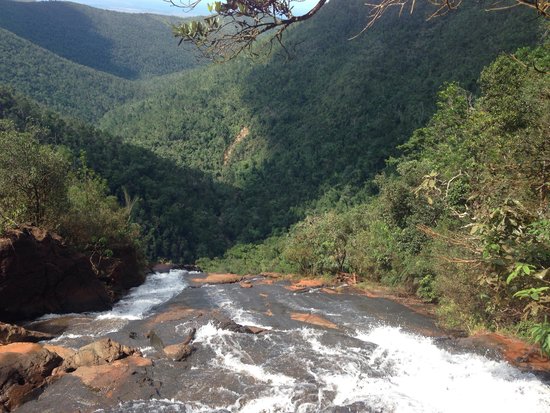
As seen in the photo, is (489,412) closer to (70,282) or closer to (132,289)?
(70,282)

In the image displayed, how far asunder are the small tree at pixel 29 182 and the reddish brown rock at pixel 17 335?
5.07 m

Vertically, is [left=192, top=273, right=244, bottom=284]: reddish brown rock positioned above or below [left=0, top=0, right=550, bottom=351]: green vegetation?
below

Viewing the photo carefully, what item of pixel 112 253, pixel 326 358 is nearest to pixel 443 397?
pixel 326 358

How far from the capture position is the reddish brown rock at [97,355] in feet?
34.0

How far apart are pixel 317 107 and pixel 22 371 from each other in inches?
3226

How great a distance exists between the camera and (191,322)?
14383mm

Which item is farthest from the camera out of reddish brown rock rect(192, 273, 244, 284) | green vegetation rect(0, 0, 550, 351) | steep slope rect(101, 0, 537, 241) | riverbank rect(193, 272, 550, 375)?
steep slope rect(101, 0, 537, 241)

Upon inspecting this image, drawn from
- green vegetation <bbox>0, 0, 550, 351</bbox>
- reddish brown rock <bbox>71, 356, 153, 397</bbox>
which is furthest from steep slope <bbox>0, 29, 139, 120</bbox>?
reddish brown rock <bbox>71, 356, 153, 397</bbox>

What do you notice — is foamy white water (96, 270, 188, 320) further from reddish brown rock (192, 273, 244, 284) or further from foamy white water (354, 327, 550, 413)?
foamy white water (354, 327, 550, 413)

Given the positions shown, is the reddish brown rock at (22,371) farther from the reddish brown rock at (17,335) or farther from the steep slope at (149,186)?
the steep slope at (149,186)

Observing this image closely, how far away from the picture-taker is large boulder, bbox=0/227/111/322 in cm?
1511

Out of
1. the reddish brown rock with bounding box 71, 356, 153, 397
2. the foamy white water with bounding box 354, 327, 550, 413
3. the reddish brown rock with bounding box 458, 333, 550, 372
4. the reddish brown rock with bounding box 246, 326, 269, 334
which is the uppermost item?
the reddish brown rock with bounding box 71, 356, 153, 397

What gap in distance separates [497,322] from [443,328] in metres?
1.92

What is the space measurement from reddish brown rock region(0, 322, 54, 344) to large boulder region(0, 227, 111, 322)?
2.82m
